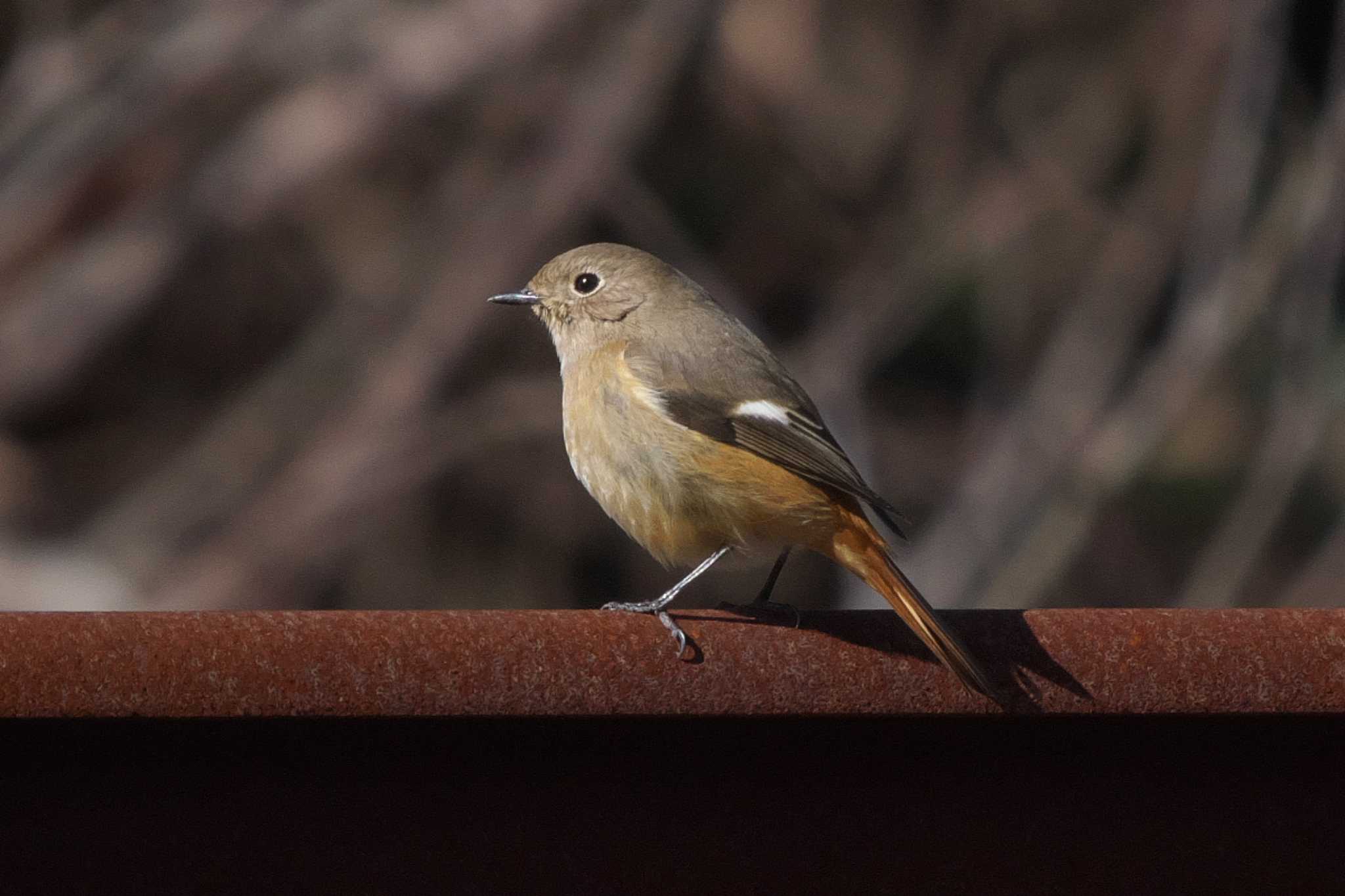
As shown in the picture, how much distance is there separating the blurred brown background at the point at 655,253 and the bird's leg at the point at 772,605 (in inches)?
160

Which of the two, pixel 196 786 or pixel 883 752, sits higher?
pixel 196 786

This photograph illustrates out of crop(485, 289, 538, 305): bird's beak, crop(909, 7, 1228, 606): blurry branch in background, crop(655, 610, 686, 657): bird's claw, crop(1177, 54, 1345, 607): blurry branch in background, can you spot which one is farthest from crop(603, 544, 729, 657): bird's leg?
crop(1177, 54, 1345, 607): blurry branch in background

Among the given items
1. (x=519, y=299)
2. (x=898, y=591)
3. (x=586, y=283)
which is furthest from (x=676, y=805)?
(x=519, y=299)

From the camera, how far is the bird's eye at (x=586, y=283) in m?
5.07

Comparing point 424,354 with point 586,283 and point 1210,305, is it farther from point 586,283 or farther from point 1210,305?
point 586,283

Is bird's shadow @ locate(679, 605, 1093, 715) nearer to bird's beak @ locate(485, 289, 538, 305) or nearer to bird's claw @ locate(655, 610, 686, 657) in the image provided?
bird's claw @ locate(655, 610, 686, 657)

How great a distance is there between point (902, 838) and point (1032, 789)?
0.20m

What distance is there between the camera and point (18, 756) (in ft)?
7.17

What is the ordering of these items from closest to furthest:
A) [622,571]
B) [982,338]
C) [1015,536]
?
[1015,536] < [982,338] < [622,571]

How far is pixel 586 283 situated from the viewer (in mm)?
5082

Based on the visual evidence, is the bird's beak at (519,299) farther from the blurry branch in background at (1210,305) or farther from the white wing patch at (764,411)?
the blurry branch in background at (1210,305)

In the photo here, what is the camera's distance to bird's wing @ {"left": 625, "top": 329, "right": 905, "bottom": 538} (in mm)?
4012

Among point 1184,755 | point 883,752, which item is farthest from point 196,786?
point 1184,755

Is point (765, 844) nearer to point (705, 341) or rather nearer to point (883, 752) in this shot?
point (883, 752)
